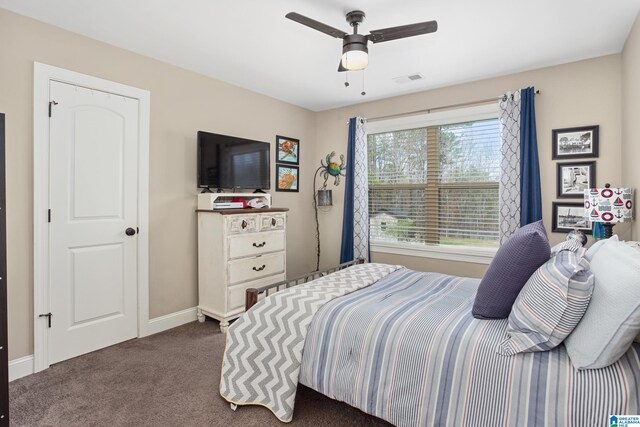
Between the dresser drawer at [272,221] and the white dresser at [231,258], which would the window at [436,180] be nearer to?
the dresser drawer at [272,221]

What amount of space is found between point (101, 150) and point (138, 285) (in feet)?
3.95

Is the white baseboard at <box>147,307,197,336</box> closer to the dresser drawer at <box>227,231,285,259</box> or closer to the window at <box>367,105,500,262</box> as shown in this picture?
the dresser drawer at <box>227,231,285,259</box>

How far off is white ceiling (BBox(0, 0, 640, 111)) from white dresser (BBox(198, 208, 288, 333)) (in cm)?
145

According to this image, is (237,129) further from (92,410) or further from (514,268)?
(514,268)

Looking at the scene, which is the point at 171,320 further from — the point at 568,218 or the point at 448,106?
the point at 568,218

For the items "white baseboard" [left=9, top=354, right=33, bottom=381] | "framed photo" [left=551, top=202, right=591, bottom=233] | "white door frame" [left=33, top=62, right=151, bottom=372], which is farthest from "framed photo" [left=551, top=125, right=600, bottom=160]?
"white baseboard" [left=9, top=354, right=33, bottom=381]

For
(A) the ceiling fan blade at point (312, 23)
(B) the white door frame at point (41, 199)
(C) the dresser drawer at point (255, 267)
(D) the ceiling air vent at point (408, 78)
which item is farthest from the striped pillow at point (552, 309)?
(B) the white door frame at point (41, 199)

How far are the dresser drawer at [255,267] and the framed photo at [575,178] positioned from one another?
2.82 metres

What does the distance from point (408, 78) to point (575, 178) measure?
182 cm

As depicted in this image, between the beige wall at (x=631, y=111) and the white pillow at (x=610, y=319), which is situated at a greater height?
the beige wall at (x=631, y=111)

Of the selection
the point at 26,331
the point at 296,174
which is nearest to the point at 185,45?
the point at 296,174

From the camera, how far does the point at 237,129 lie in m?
3.84

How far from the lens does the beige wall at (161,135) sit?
92.7 inches

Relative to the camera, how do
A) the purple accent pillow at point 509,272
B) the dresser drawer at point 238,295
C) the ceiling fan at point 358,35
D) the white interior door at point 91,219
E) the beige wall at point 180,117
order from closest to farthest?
the purple accent pillow at point 509,272 → the ceiling fan at point 358,35 → the beige wall at point 180,117 → the white interior door at point 91,219 → the dresser drawer at point 238,295
